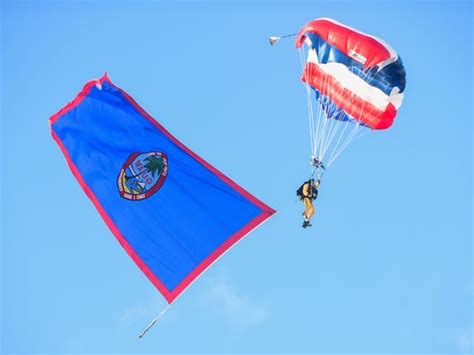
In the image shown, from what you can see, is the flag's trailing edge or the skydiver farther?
the skydiver

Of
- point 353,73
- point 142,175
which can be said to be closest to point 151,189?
point 142,175

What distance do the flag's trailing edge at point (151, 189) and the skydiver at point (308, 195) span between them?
1.85m

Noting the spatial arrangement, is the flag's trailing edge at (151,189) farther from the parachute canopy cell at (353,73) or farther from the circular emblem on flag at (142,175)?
the parachute canopy cell at (353,73)

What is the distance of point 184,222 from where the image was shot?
50.7ft

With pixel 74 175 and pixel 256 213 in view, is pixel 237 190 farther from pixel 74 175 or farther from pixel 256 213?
pixel 74 175

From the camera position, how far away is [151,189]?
1574 centimetres

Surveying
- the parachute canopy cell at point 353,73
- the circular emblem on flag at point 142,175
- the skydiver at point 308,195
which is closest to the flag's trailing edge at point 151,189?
the circular emblem on flag at point 142,175

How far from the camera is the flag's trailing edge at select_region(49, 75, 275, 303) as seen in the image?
15.0 m

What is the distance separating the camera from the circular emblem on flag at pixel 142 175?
15.7 m

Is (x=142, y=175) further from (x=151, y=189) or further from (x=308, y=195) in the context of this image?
(x=308, y=195)

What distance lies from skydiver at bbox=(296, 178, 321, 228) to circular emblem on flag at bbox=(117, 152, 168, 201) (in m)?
3.06

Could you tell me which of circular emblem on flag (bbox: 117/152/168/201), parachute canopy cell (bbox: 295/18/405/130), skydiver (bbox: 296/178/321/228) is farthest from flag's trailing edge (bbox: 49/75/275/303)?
parachute canopy cell (bbox: 295/18/405/130)

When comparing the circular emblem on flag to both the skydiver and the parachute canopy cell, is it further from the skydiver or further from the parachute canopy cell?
the parachute canopy cell

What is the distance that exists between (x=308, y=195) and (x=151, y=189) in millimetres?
3426
